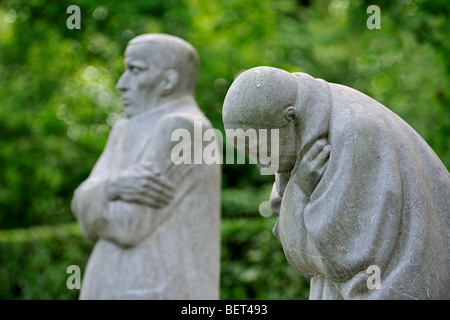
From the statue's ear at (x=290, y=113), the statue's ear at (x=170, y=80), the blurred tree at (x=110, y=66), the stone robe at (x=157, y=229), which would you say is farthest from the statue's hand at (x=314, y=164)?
the blurred tree at (x=110, y=66)

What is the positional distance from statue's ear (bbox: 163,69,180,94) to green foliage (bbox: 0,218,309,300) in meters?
2.38

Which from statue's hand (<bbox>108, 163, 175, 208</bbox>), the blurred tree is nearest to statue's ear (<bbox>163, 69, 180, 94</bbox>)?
statue's hand (<bbox>108, 163, 175, 208</bbox>)

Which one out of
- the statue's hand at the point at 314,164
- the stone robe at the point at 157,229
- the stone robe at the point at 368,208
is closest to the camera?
the stone robe at the point at 368,208

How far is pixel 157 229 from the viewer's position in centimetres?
607

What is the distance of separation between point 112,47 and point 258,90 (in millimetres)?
8869

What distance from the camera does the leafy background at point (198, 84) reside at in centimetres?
827

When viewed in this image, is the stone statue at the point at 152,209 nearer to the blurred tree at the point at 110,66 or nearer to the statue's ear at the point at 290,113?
the statue's ear at the point at 290,113

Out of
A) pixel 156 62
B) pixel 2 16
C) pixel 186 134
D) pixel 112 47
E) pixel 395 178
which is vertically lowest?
pixel 395 178

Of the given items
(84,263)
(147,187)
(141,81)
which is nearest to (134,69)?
(141,81)

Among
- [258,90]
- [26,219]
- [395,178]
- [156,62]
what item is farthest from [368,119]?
[26,219]

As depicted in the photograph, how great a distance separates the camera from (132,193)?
6.09m

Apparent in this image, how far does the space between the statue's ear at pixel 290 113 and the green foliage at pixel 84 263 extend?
5.19m

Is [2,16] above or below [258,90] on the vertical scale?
above

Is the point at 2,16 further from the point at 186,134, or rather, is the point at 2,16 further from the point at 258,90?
the point at 258,90
